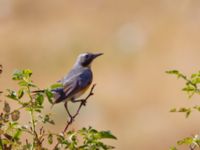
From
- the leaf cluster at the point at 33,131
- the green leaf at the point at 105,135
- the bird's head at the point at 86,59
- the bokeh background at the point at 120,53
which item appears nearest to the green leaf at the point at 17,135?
the leaf cluster at the point at 33,131

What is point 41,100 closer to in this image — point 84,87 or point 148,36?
point 84,87

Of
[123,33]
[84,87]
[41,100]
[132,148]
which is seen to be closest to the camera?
[41,100]

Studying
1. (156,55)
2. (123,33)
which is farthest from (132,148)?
(123,33)

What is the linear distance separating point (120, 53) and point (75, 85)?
22.6 meters

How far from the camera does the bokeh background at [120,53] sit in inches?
965

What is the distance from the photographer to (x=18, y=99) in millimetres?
4043

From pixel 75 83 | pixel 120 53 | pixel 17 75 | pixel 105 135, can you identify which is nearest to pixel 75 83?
pixel 75 83

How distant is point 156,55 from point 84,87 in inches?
874

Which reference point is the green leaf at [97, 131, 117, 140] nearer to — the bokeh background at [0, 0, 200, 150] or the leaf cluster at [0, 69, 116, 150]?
the leaf cluster at [0, 69, 116, 150]

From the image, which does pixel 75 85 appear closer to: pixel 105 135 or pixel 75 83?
pixel 75 83

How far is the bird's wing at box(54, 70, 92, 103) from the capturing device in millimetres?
8164

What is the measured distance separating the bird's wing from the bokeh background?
1266 centimetres

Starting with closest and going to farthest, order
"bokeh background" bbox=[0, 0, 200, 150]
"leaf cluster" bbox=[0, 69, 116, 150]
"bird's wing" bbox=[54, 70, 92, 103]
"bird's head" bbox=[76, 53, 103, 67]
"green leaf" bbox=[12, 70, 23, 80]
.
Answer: "leaf cluster" bbox=[0, 69, 116, 150] → "green leaf" bbox=[12, 70, 23, 80] → "bird's wing" bbox=[54, 70, 92, 103] → "bird's head" bbox=[76, 53, 103, 67] → "bokeh background" bbox=[0, 0, 200, 150]

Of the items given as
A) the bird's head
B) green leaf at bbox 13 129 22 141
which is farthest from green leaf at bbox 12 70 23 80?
the bird's head
